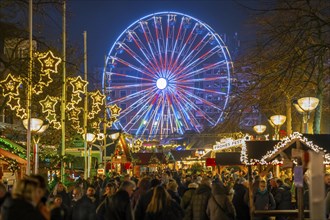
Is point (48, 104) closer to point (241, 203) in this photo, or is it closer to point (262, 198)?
point (262, 198)

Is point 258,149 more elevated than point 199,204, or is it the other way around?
point 258,149

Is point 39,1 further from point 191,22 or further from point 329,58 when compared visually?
point 191,22

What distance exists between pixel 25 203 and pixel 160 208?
462 centimetres

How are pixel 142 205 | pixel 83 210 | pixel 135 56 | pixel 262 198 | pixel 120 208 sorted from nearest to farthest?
pixel 120 208
pixel 83 210
pixel 142 205
pixel 262 198
pixel 135 56

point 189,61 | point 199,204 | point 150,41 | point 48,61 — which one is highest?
point 150,41

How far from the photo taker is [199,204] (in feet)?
42.7

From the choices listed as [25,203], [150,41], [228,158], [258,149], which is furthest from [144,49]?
[25,203]

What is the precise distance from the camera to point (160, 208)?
11305 millimetres

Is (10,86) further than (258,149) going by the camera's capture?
Yes

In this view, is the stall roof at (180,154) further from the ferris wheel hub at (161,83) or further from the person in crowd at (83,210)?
the person in crowd at (83,210)

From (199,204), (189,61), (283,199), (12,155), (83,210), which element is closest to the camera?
(83,210)

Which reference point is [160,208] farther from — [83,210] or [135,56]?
[135,56]

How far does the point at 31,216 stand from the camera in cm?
683

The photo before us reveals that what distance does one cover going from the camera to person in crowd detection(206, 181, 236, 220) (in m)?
12.4
